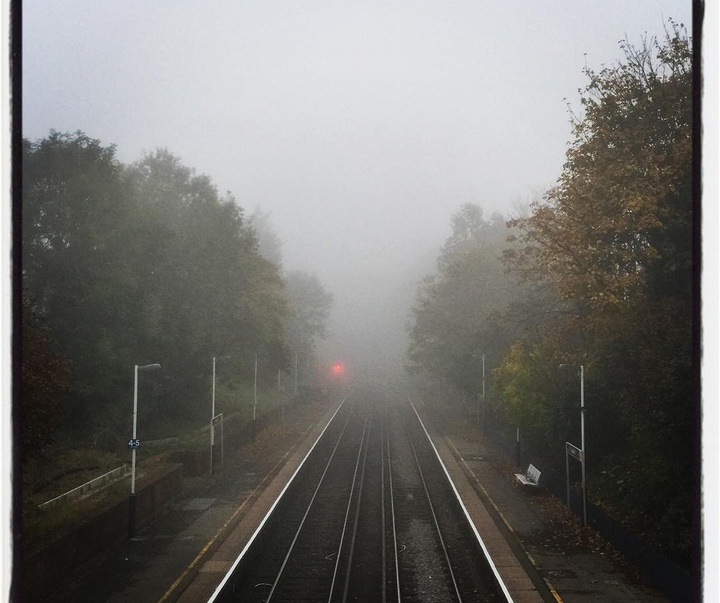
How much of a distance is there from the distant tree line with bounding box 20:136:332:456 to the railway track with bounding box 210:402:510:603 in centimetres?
708

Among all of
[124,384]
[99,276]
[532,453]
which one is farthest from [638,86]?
[124,384]

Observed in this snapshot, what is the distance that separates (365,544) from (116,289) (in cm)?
1656

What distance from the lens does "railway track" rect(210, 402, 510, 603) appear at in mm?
14469

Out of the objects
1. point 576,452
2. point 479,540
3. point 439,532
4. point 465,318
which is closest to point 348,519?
point 439,532

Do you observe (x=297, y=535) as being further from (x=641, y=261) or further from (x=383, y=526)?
(x=641, y=261)

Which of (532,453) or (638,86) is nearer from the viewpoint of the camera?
(638,86)

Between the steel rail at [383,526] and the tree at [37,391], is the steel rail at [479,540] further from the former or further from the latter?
the tree at [37,391]

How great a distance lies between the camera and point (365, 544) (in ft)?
60.6

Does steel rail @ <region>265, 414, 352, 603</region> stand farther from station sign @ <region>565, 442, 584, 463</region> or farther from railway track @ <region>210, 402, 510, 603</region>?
station sign @ <region>565, 442, 584, 463</region>

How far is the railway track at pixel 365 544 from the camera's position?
14469 millimetres

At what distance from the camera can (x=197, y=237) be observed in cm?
3784

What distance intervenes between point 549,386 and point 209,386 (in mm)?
23288

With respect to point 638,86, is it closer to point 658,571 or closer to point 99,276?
point 658,571

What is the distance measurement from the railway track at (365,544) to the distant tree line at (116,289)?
708 cm
